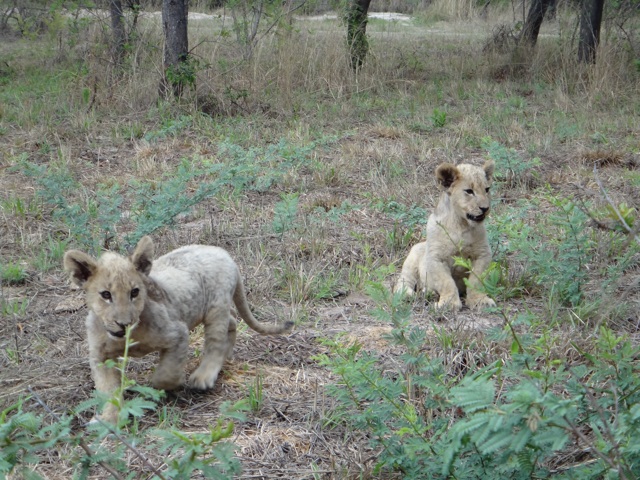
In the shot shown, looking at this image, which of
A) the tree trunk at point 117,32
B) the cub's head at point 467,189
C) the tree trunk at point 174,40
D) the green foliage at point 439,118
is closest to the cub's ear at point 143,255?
the cub's head at point 467,189

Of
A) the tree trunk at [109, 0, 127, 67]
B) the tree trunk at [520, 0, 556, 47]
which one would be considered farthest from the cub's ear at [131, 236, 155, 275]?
the tree trunk at [520, 0, 556, 47]

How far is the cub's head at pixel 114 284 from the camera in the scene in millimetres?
4000

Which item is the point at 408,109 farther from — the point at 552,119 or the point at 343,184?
the point at 343,184

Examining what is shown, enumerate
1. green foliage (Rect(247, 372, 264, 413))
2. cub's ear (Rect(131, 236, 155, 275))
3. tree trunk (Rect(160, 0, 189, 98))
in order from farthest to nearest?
tree trunk (Rect(160, 0, 189, 98)) → green foliage (Rect(247, 372, 264, 413)) → cub's ear (Rect(131, 236, 155, 275))

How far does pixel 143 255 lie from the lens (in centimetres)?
429

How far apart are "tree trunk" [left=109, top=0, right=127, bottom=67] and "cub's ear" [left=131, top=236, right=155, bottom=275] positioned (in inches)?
340

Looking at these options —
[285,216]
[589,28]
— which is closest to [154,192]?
[285,216]

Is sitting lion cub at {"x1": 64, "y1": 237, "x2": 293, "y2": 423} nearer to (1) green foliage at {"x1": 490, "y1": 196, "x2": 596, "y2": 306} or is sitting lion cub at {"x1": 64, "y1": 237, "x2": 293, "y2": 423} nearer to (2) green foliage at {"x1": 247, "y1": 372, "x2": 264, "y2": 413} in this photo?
(2) green foliage at {"x1": 247, "y1": 372, "x2": 264, "y2": 413}

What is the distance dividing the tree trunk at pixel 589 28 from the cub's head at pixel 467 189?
28.6 ft

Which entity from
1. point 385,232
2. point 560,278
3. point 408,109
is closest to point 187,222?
point 385,232

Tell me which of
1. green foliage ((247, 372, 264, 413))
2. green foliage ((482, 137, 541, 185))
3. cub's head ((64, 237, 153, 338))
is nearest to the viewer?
cub's head ((64, 237, 153, 338))

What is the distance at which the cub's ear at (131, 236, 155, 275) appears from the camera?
4258 millimetres

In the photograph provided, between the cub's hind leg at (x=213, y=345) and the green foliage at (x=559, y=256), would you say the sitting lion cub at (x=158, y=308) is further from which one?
the green foliage at (x=559, y=256)

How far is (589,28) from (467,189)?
9281mm
